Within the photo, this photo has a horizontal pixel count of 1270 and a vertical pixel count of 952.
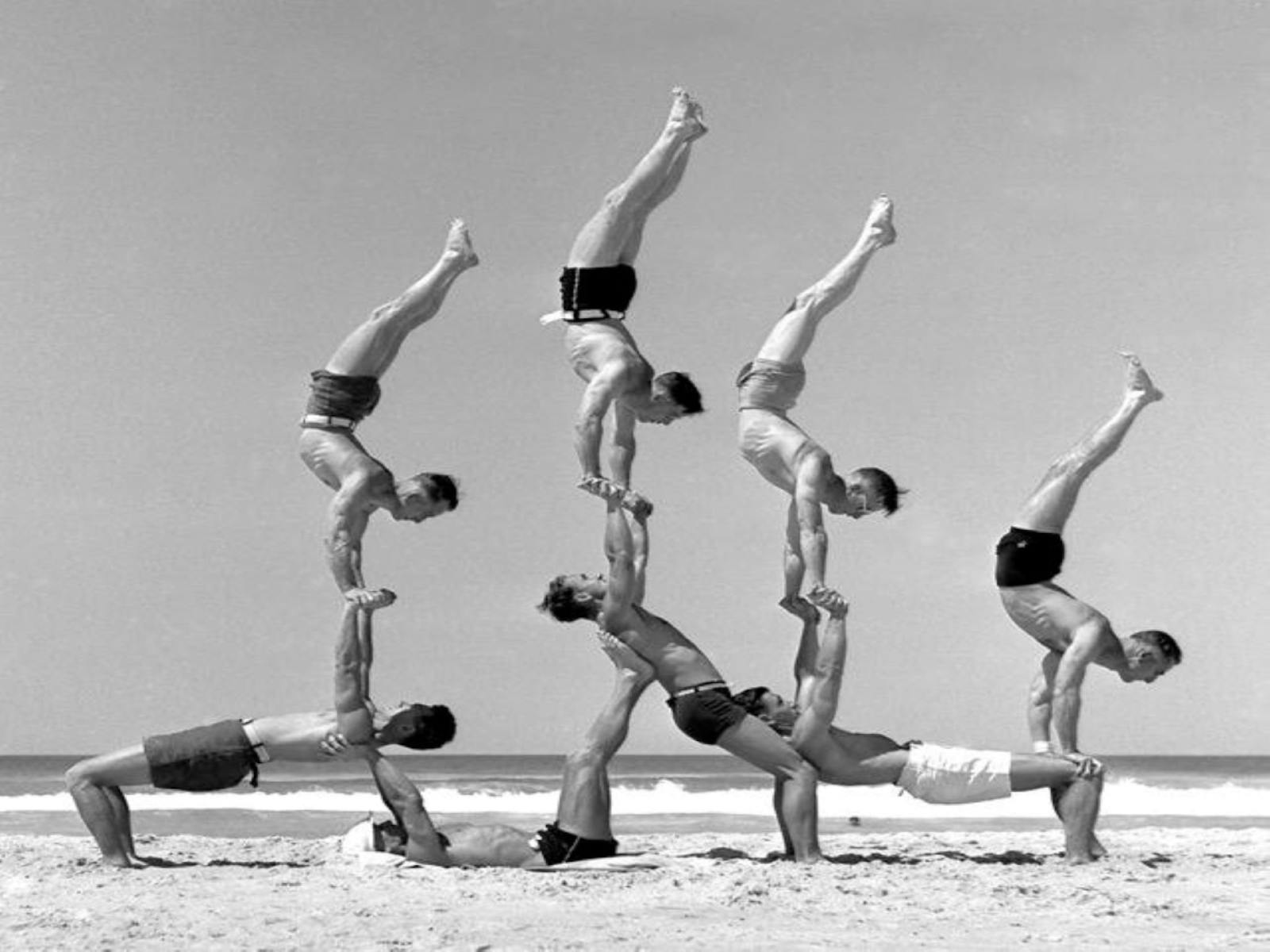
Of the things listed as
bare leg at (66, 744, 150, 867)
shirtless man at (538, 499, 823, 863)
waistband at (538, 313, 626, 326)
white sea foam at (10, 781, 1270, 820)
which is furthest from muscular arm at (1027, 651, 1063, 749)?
white sea foam at (10, 781, 1270, 820)

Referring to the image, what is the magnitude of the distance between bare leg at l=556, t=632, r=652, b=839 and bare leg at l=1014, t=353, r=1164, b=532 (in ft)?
8.52

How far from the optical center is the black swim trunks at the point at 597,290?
36.7ft

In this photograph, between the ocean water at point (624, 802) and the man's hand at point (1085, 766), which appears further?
the ocean water at point (624, 802)

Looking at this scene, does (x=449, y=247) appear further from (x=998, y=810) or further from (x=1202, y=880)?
(x=998, y=810)

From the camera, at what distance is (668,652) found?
406 inches

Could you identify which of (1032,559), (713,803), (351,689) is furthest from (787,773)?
(713,803)

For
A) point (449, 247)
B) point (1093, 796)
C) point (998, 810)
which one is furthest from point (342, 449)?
point (998, 810)

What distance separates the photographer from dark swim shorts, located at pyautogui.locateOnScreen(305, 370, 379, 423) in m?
11.4

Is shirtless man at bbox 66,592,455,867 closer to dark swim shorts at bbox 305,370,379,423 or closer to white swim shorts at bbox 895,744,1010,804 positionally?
dark swim shorts at bbox 305,370,379,423

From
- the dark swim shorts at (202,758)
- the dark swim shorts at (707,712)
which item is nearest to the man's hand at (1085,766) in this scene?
the dark swim shorts at (707,712)

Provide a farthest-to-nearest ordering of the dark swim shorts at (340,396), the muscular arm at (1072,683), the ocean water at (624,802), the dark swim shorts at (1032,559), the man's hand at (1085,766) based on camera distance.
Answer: the ocean water at (624,802)
the dark swim shorts at (340,396)
the dark swim shorts at (1032,559)
the muscular arm at (1072,683)
the man's hand at (1085,766)

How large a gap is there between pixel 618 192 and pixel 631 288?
59cm

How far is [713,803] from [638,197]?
1497 cm

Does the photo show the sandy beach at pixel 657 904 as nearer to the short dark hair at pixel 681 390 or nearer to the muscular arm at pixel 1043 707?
the muscular arm at pixel 1043 707
